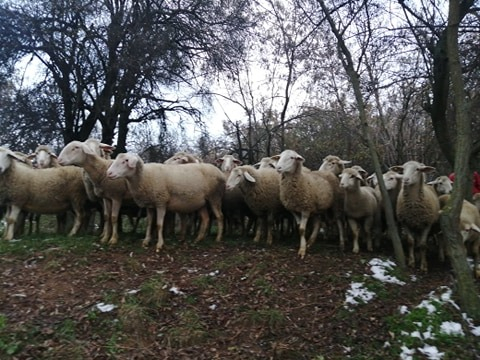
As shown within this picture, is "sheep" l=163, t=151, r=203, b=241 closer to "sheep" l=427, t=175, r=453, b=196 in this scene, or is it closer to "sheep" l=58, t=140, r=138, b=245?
"sheep" l=58, t=140, r=138, b=245

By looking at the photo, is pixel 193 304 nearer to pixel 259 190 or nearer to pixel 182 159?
pixel 259 190

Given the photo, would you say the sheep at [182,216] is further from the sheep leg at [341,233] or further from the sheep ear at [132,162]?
the sheep leg at [341,233]

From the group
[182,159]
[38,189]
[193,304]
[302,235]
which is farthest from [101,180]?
[302,235]

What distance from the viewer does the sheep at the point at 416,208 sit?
8.99 metres

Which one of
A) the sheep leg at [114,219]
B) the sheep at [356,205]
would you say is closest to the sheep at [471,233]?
the sheep at [356,205]

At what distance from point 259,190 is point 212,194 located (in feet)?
3.30

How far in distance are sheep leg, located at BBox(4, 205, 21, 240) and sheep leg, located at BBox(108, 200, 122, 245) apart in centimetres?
191

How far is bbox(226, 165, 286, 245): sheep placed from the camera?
10.2 m

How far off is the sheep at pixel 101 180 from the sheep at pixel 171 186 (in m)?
0.47

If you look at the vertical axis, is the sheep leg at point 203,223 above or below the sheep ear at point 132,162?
below

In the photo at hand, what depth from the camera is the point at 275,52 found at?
798 inches

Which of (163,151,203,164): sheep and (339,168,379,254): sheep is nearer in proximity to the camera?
(339,168,379,254): sheep

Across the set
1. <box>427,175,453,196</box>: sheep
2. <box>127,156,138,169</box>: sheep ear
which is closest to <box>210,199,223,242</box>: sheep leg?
<box>127,156,138,169</box>: sheep ear

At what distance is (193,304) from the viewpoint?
23.0 feet
